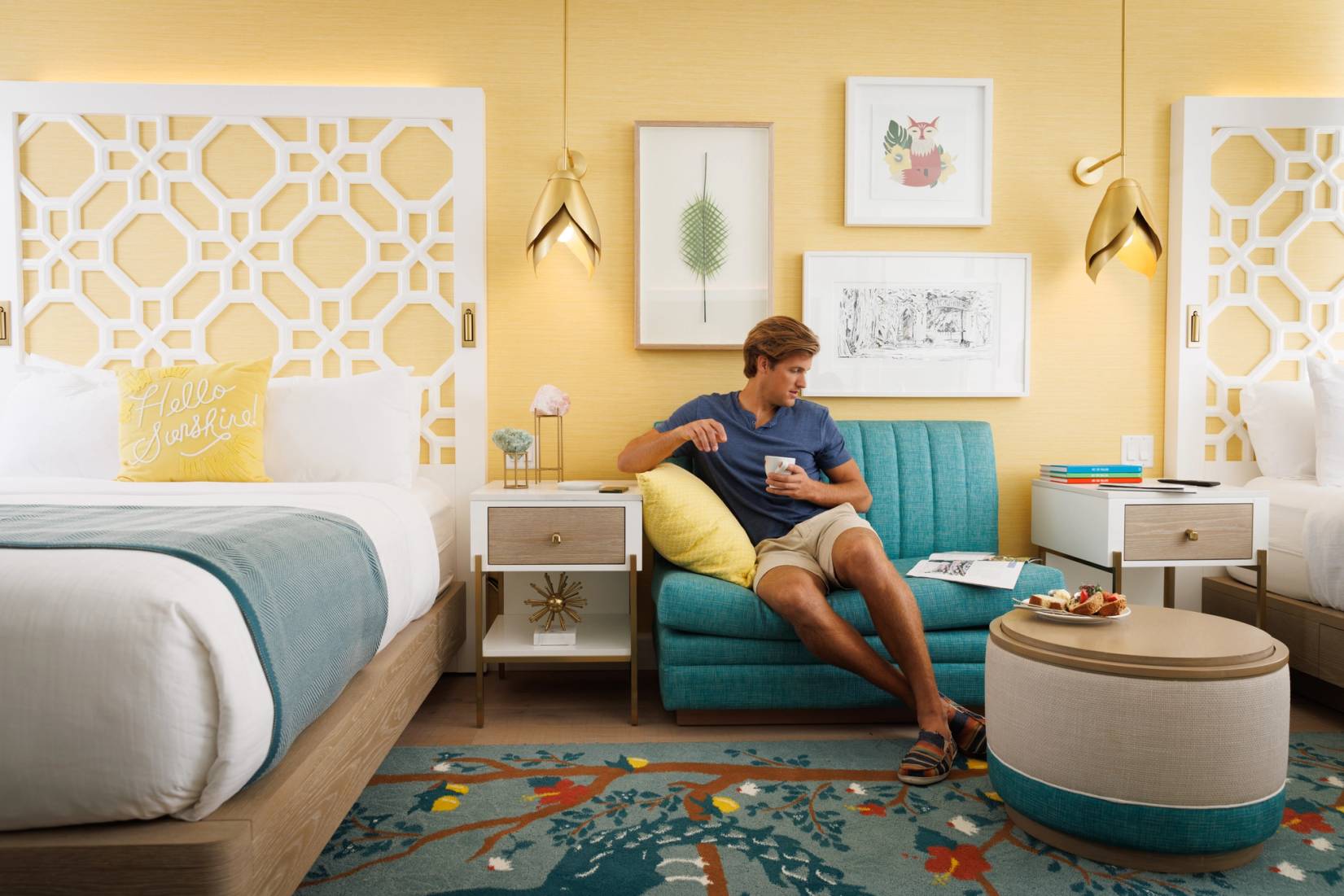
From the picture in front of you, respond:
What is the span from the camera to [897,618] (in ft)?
7.09

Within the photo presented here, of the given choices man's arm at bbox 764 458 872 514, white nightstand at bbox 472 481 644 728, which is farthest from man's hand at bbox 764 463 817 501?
white nightstand at bbox 472 481 644 728

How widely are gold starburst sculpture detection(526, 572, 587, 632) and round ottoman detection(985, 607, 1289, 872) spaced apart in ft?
4.84

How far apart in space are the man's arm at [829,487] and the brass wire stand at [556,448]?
804mm

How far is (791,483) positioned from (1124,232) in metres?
1.53

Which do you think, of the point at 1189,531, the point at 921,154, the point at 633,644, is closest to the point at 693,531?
the point at 633,644

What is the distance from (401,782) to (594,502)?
3.06ft

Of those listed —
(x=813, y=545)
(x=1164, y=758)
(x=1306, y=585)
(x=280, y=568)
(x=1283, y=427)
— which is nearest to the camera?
(x=280, y=568)

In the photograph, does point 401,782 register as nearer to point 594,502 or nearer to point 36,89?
point 594,502

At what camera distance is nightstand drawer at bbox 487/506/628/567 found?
2.45m

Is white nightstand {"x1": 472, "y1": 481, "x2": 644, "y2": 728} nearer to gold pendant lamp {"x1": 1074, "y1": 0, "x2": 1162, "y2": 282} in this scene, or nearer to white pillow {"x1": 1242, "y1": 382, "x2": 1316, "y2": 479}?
gold pendant lamp {"x1": 1074, "y1": 0, "x2": 1162, "y2": 282}

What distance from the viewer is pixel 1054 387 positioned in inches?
122

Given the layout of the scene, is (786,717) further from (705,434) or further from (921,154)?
(921,154)

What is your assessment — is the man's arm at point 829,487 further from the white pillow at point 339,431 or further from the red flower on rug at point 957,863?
the white pillow at point 339,431

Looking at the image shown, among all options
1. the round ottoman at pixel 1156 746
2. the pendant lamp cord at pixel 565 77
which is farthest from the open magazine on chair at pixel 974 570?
the pendant lamp cord at pixel 565 77
